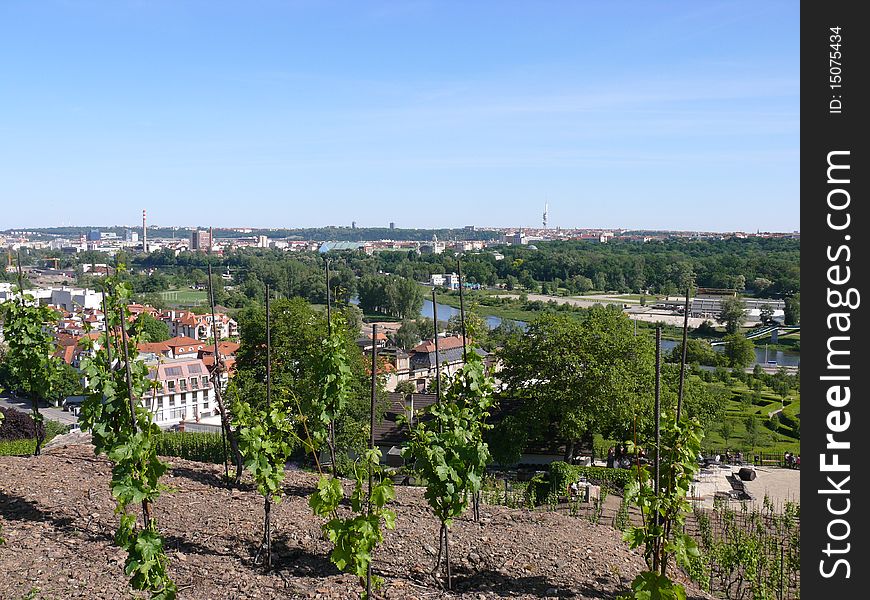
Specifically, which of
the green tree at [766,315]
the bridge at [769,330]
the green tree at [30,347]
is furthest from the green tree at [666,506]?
the green tree at [766,315]

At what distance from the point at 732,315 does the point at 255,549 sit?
59.8 metres

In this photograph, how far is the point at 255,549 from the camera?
7.88m

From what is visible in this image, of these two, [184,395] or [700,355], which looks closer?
[184,395]

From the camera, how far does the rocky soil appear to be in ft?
22.6

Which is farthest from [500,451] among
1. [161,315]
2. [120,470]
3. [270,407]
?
[161,315]

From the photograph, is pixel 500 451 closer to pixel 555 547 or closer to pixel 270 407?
pixel 555 547

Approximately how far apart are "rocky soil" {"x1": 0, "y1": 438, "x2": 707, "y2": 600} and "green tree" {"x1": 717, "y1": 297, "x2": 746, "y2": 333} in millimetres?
55226

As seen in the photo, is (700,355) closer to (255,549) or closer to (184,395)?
(184,395)

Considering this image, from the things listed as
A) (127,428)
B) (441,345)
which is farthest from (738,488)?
(441,345)

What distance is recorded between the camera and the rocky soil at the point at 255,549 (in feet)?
22.6

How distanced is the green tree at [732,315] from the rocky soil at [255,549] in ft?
181
